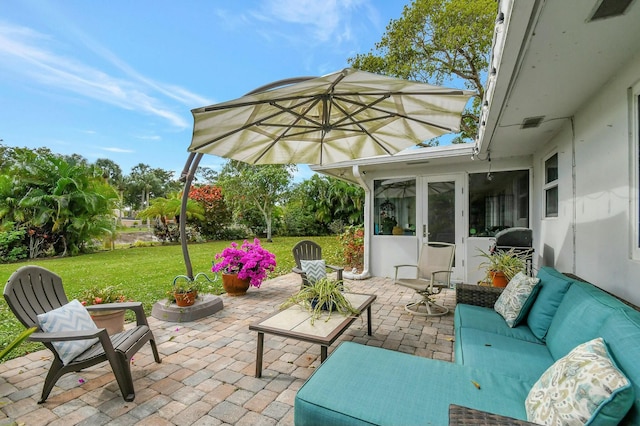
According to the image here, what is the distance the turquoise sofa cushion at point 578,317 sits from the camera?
164cm

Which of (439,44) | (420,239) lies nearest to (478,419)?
(420,239)

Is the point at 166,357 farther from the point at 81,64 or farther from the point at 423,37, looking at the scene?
the point at 81,64

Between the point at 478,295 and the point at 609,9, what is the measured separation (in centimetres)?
263

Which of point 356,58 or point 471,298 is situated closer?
point 471,298

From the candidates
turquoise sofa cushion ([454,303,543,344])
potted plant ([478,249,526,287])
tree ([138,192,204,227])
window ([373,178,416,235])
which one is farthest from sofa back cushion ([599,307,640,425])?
tree ([138,192,204,227])

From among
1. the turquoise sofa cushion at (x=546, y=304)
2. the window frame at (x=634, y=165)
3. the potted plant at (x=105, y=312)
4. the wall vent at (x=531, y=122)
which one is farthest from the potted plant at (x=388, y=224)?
the potted plant at (x=105, y=312)

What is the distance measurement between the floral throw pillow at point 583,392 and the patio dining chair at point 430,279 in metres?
2.64

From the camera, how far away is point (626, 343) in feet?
4.26

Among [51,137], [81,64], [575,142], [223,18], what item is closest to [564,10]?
[575,142]

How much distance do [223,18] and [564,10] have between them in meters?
8.36

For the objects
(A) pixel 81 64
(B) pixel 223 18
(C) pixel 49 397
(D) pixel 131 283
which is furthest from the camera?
(A) pixel 81 64

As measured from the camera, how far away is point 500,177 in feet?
18.3

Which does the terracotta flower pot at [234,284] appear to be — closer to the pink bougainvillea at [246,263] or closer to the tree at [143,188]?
the pink bougainvillea at [246,263]

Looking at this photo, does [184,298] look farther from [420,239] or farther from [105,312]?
[420,239]
